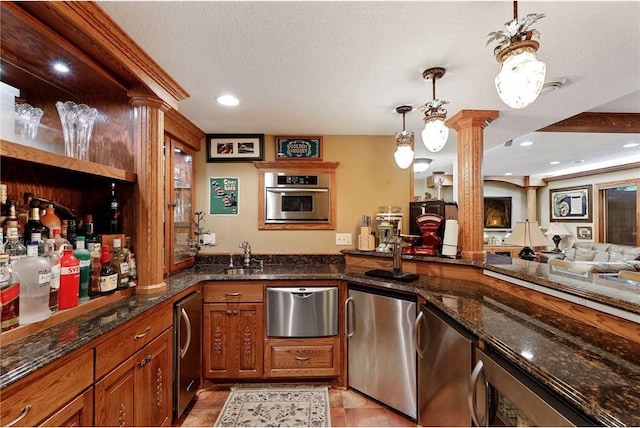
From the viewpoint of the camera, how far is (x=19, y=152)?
3.41 feet

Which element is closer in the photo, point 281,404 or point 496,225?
point 281,404

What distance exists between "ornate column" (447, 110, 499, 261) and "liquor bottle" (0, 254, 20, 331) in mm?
2555

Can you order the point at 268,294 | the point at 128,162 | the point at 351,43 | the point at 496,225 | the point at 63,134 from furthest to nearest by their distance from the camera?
the point at 496,225 < the point at 268,294 < the point at 128,162 < the point at 63,134 < the point at 351,43

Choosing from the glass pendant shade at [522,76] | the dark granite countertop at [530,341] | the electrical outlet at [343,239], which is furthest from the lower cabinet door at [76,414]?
the electrical outlet at [343,239]

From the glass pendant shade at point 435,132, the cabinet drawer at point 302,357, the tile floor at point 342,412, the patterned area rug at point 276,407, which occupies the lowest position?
the tile floor at point 342,412

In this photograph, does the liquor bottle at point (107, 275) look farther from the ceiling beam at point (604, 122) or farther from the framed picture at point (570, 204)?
the framed picture at point (570, 204)

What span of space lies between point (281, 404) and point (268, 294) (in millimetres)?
783

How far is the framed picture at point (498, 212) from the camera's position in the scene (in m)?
7.73

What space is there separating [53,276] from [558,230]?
831cm

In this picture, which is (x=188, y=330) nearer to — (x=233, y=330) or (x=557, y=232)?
(x=233, y=330)

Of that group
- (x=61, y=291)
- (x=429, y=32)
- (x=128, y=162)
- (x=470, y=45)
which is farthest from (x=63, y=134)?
(x=470, y=45)

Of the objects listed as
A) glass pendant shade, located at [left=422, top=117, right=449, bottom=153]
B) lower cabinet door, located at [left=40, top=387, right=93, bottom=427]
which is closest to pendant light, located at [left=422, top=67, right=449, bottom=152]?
glass pendant shade, located at [left=422, top=117, right=449, bottom=153]

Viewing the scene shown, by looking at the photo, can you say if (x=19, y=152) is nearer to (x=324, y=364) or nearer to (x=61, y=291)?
(x=61, y=291)

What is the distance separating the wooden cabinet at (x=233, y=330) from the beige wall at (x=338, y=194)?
68 cm
